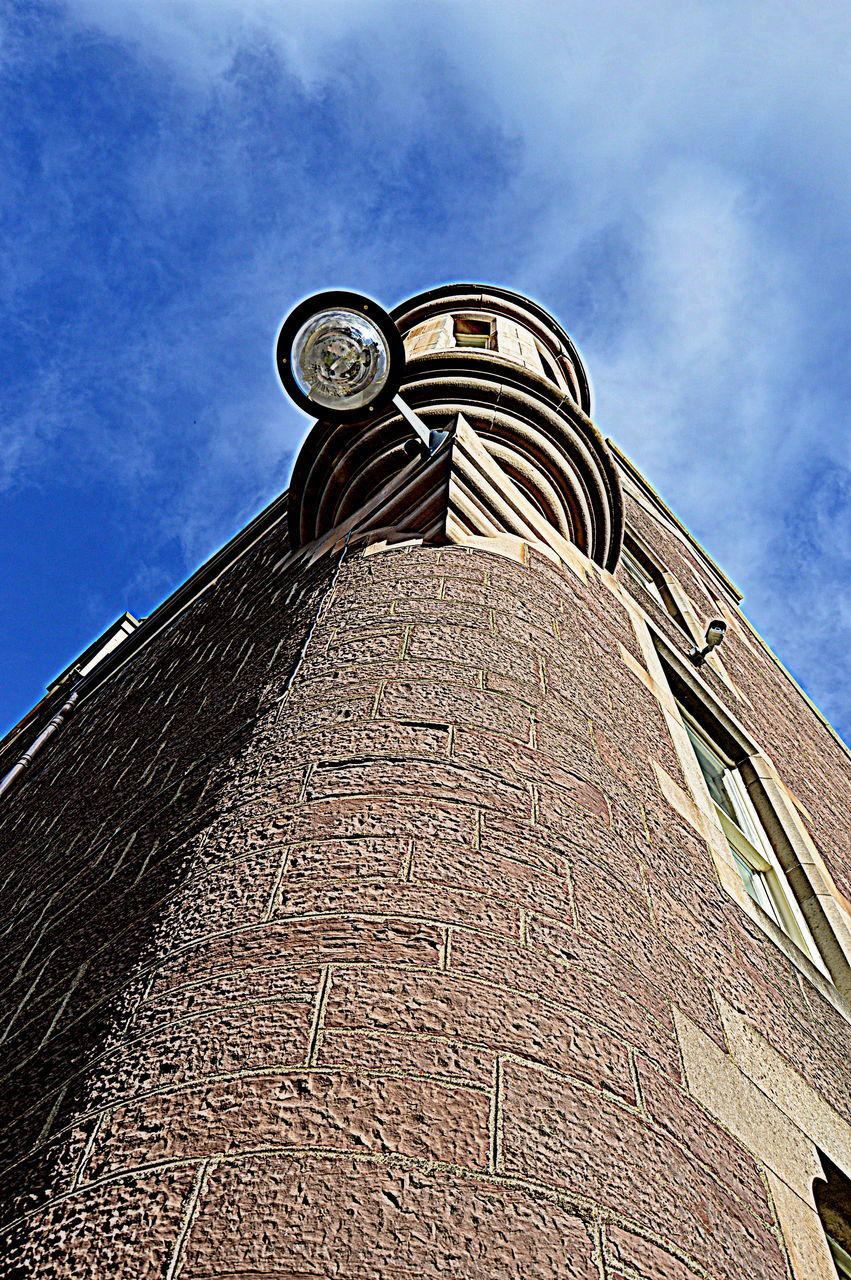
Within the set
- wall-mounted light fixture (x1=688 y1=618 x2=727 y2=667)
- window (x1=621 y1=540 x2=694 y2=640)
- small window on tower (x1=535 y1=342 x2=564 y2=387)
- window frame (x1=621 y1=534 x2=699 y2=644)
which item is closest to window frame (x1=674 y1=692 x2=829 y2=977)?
wall-mounted light fixture (x1=688 y1=618 x2=727 y2=667)

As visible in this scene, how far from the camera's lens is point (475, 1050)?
212cm

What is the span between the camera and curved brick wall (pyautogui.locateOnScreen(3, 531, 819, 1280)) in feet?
6.04

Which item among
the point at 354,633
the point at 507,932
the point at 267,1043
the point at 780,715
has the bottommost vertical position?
the point at 267,1043

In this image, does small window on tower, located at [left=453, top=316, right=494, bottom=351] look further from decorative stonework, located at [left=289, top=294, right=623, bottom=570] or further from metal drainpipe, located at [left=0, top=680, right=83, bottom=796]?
metal drainpipe, located at [left=0, top=680, right=83, bottom=796]

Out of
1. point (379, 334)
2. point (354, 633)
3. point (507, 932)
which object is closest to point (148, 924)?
point (507, 932)

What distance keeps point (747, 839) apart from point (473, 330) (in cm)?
385

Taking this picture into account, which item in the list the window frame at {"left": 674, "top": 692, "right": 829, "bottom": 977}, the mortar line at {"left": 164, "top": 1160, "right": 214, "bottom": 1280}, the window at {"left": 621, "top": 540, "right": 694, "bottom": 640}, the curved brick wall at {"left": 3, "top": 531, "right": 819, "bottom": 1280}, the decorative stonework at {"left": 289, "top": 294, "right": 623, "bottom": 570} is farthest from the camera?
the window at {"left": 621, "top": 540, "right": 694, "bottom": 640}

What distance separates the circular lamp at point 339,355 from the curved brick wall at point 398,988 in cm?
65

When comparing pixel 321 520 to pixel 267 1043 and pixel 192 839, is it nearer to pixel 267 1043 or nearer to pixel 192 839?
pixel 192 839

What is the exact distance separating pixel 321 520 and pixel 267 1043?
3.57 meters

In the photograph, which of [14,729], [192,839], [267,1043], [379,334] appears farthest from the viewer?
[14,729]

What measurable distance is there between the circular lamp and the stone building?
506mm

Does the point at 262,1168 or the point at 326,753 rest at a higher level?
the point at 326,753

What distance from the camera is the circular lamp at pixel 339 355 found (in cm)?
418
